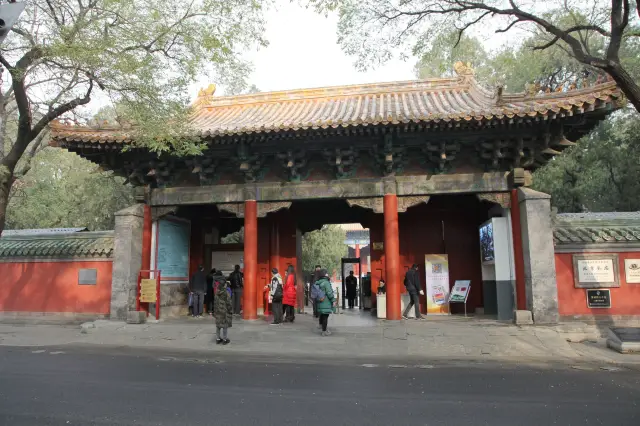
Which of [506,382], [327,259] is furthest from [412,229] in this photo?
[327,259]

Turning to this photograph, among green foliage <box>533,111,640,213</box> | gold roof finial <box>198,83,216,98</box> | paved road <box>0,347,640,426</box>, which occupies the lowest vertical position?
paved road <box>0,347,640,426</box>

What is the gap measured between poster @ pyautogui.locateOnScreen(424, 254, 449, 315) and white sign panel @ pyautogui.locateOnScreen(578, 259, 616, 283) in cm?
349

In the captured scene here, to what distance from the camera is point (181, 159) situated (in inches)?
423

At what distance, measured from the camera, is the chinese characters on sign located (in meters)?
9.40

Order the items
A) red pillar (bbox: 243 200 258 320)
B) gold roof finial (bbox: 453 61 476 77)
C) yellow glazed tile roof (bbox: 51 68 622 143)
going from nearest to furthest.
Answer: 1. yellow glazed tile roof (bbox: 51 68 622 143)
2. red pillar (bbox: 243 200 258 320)
3. gold roof finial (bbox: 453 61 476 77)

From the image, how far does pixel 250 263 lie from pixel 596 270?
7432mm

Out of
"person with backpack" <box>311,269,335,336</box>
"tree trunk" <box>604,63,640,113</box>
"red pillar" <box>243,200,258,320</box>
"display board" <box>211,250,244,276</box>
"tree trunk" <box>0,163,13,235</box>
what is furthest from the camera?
"display board" <box>211,250,244,276</box>

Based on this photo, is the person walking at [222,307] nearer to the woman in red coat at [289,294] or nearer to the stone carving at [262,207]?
the woman in red coat at [289,294]

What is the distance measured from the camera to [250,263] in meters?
10.5

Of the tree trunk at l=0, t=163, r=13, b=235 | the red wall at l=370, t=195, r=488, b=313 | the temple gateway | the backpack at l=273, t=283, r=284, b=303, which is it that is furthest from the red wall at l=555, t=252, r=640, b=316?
the tree trunk at l=0, t=163, r=13, b=235

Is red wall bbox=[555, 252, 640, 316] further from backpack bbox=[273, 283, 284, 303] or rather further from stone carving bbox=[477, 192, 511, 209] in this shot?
backpack bbox=[273, 283, 284, 303]

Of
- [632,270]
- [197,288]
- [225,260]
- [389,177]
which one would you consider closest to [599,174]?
[632,270]

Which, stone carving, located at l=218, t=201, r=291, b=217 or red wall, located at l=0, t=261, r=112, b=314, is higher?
stone carving, located at l=218, t=201, r=291, b=217

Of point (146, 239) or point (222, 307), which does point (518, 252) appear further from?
point (146, 239)
